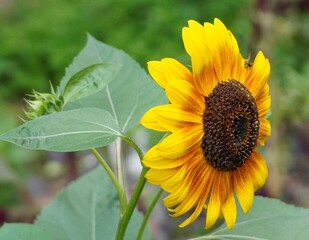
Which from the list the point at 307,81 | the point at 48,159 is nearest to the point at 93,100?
the point at 307,81

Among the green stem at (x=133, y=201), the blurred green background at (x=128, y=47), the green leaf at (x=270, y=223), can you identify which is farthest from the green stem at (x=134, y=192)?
the blurred green background at (x=128, y=47)

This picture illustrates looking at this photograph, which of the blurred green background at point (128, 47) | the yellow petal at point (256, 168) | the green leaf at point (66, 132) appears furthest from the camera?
the blurred green background at point (128, 47)

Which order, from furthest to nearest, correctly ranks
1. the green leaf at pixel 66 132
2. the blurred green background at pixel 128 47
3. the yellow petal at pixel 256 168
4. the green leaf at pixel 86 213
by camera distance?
the blurred green background at pixel 128 47, the green leaf at pixel 86 213, the yellow petal at pixel 256 168, the green leaf at pixel 66 132

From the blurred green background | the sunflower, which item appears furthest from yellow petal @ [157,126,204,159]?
the blurred green background

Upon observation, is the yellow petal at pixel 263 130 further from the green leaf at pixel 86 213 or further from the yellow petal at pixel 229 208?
the green leaf at pixel 86 213

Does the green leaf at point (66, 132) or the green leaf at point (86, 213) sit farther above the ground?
the green leaf at point (66, 132)

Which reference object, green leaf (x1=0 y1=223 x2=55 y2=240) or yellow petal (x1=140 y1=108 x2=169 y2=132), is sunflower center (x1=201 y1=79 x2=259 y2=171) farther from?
green leaf (x1=0 y1=223 x2=55 y2=240)
